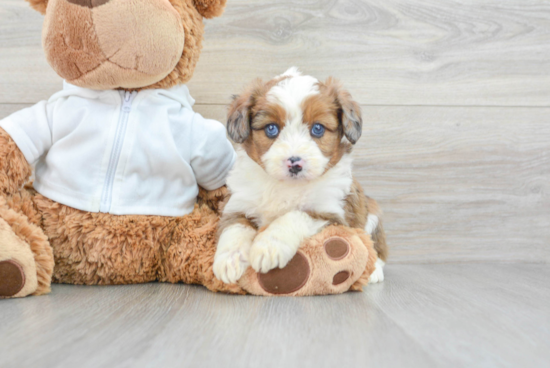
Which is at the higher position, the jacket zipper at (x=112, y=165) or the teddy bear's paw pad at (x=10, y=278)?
the jacket zipper at (x=112, y=165)

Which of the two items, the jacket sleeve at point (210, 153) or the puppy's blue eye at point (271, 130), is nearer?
the puppy's blue eye at point (271, 130)

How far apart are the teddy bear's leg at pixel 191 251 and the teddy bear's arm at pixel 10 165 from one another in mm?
521

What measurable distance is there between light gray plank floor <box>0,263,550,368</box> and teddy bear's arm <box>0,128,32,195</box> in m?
0.37

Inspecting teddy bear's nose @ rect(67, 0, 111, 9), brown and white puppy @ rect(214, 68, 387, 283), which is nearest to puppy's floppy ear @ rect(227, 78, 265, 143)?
brown and white puppy @ rect(214, 68, 387, 283)

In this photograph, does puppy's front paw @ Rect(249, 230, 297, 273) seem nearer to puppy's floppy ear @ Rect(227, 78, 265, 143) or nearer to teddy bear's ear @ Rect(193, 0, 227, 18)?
puppy's floppy ear @ Rect(227, 78, 265, 143)

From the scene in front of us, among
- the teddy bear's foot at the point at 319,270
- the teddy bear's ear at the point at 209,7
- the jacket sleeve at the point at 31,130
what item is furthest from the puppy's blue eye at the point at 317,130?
the jacket sleeve at the point at 31,130

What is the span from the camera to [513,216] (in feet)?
7.52

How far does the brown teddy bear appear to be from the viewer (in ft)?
4.76

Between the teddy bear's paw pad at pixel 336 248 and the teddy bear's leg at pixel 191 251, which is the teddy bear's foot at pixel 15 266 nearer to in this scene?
the teddy bear's leg at pixel 191 251

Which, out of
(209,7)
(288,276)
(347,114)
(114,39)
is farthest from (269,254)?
(209,7)

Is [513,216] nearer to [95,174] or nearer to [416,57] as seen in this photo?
[416,57]

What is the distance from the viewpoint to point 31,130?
63.5 inches

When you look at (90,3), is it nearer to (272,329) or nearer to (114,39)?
(114,39)

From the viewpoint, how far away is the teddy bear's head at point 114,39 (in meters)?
1.44
